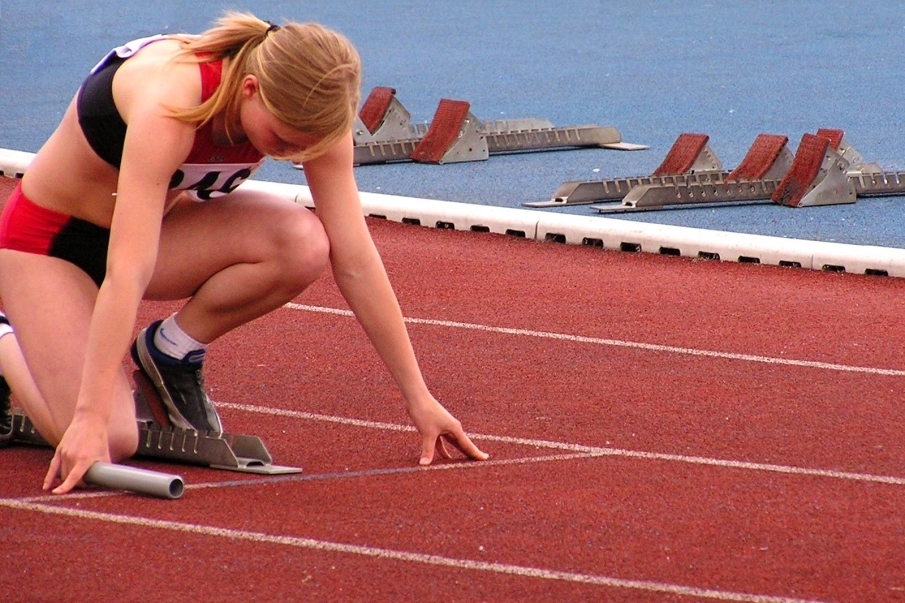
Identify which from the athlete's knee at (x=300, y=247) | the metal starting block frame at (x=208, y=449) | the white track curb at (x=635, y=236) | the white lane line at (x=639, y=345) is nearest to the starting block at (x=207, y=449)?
the metal starting block frame at (x=208, y=449)

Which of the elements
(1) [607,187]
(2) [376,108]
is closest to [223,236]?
(1) [607,187]

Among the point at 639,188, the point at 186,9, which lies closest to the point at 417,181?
the point at 639,188

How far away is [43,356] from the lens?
11.3ft

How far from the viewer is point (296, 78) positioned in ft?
9.75

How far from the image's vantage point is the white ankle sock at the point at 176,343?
363cm

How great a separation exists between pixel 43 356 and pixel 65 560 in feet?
2.20

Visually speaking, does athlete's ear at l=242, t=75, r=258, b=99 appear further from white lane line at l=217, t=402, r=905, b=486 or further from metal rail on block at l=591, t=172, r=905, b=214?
metal rail on block at l=591, t=172, r=905, b=214

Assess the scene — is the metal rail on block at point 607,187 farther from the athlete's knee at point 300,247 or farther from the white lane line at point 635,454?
the athlete's knee at point 300,247

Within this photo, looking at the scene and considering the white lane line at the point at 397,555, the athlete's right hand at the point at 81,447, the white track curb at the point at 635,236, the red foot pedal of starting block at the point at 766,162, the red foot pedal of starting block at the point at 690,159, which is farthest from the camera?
the red foot pedal of starting block at the point at 690,159

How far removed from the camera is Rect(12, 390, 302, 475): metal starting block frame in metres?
3.55

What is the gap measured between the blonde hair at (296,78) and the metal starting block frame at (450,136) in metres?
6.04

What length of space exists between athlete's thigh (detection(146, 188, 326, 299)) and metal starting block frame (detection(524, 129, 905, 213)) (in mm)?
4311

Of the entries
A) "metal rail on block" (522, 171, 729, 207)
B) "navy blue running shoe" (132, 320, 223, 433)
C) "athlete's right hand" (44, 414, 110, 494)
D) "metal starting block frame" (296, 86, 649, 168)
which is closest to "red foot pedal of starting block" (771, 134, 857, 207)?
"metal rail on block" (522, 171, 729, 207)

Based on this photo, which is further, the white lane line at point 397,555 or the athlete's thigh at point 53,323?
the athlete's thigh at point 53,323
